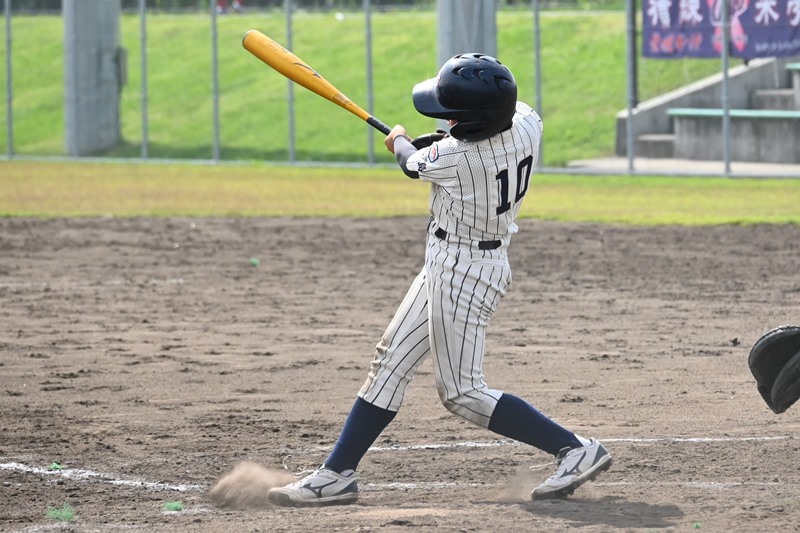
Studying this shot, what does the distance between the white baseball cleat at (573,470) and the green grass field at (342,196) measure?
9904mm

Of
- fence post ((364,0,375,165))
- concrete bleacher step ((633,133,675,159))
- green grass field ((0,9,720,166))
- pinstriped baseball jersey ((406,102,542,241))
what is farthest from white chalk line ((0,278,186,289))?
green grass field ((0,9,720,166))

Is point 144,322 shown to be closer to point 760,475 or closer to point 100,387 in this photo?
point 100,387

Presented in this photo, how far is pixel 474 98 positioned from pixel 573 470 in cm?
145

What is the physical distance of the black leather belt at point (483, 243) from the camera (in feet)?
17.2

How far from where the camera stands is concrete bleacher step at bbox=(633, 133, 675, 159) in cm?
2170

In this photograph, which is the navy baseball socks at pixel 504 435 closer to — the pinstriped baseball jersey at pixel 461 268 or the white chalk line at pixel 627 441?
the pinstriped baseball jersey at pixel 461 268

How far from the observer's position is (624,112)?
23078 millimetres

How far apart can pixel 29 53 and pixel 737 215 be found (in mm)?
25439

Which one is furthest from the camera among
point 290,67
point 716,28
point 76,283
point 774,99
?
point 774,99

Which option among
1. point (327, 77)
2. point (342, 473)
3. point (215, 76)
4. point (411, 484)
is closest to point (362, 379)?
point (411, 484)

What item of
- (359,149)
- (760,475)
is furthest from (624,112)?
(760,475)

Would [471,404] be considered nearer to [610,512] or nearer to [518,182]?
[610,512]

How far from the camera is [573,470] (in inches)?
206

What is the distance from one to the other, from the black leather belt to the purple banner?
1412cm
